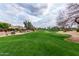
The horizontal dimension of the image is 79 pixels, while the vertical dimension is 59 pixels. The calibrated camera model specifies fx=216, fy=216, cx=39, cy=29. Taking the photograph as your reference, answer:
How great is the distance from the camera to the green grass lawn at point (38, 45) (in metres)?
2.07

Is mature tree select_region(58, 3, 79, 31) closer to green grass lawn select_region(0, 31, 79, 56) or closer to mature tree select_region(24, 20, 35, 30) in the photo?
green grass lawn select_region(0, 31, 79, 56)

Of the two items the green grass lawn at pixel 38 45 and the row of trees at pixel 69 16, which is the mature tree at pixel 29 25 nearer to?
the green grass lawn at pixel 38 45

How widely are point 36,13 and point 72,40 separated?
449mm

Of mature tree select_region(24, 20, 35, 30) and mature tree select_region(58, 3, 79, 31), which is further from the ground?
mature tree select_region(58, 3, 79, 31)

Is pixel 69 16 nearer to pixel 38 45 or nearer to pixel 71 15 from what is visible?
pixel 71 15

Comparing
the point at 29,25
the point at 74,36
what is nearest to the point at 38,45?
the point at 29,25

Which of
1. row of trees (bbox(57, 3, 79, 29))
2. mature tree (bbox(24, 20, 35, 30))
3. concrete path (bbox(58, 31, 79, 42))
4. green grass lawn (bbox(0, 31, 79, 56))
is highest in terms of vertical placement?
row of trees (bbox(57, 3, 79, 29))

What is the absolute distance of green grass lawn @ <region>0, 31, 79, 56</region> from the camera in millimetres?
2066

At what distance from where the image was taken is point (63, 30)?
2.16m

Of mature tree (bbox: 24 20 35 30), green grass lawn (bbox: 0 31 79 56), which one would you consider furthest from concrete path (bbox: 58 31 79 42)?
mature tree (bbox: 24 20 35 30)

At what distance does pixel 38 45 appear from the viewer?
82.8 inches

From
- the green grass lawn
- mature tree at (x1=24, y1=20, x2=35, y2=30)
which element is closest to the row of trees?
the green grass lawn

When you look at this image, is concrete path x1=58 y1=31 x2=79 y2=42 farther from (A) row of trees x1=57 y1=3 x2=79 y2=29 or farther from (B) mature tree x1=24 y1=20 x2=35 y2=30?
(B) mature tree x1=24 y1=20 x2=35 y2=30

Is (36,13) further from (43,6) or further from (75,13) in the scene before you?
(75,13)
